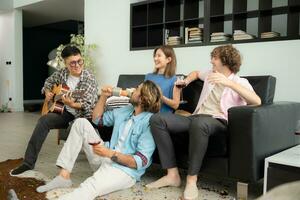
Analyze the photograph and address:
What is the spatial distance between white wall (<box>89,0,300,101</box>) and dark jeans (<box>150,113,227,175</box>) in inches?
51.3

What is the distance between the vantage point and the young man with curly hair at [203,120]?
2.07 metres

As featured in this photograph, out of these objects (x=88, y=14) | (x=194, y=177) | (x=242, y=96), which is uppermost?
(x=88, y=14)

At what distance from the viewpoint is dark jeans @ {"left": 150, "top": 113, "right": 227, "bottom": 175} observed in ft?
6.74

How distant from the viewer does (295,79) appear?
10.2 feet

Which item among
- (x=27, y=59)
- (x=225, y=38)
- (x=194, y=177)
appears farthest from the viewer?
(x=27, y=59)

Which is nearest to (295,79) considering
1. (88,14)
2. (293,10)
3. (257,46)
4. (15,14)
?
(257,46)

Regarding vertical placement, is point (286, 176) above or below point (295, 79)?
below

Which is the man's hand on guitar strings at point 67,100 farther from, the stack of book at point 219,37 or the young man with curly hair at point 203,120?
the stack of book at point 219,37

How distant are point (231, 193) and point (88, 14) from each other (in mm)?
3991

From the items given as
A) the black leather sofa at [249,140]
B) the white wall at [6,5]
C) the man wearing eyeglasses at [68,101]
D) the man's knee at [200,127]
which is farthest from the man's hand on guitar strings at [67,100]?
the white wall at [6,5]

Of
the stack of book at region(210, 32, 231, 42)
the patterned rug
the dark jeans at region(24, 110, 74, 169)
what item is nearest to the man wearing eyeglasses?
the dark jeans at region(24, 110, 74, 169)

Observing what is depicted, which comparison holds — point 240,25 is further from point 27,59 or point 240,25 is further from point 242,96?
point 27,59

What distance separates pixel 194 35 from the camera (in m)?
3.89

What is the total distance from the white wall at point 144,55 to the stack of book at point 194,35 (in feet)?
0.31
